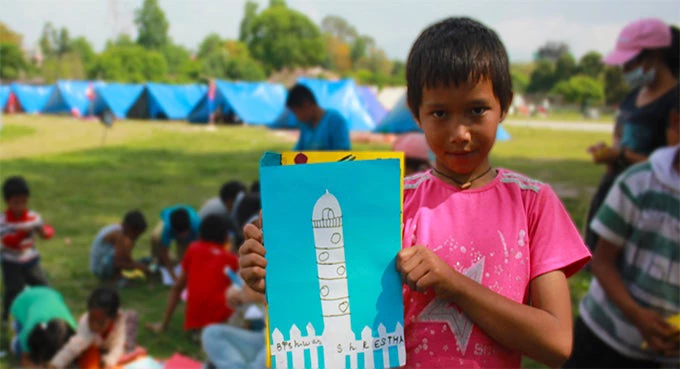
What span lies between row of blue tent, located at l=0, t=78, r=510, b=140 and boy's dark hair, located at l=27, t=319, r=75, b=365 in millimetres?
17084

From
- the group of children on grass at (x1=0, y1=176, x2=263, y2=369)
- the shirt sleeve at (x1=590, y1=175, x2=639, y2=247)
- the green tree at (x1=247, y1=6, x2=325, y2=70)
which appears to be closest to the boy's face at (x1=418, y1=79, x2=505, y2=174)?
the shirt sleeve at (x1=590, y1=175, x2=639, y2=247)

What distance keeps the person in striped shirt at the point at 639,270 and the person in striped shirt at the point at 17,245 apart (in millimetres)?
4014

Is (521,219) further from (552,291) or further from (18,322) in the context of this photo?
(18,322)

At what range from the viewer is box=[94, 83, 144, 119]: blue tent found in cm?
2842

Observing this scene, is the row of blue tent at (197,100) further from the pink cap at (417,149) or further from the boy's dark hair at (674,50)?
the pink cap at (417,149)

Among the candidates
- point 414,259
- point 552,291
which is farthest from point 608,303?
point 414,259

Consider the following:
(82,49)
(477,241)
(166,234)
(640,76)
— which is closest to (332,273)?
(477,241)

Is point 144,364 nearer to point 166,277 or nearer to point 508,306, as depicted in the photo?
point 166,277

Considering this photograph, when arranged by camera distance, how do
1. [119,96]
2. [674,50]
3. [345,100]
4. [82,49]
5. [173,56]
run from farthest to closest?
[82,49], [173,56], [119,96], [345,100], [674,50]

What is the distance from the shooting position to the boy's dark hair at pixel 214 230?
4.59 m

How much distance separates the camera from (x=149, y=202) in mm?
9023

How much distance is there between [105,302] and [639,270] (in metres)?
2.96

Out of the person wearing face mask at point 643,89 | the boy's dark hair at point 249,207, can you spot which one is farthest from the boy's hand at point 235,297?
the person wearing face mask at point 643,89

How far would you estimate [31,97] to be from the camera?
33250 millimetres
